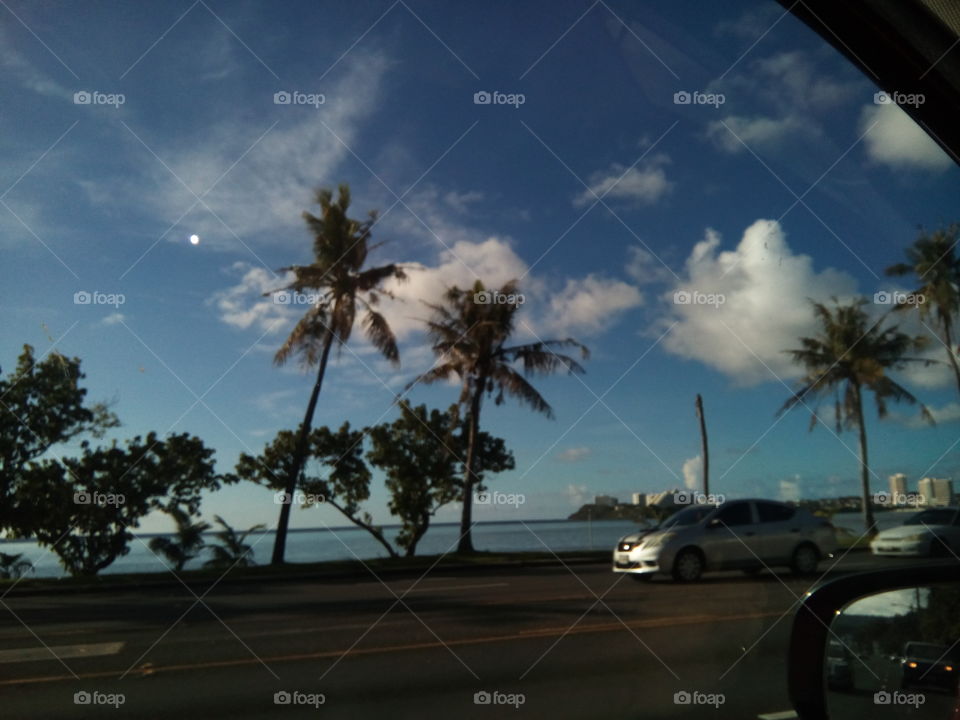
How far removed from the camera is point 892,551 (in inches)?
129

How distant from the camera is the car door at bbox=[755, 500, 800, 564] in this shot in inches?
135

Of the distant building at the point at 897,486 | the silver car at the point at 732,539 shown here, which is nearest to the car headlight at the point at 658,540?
the silver car at the point at 732,539

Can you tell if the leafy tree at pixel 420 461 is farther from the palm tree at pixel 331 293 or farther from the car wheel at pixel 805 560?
the car wheel at pixel 805 560

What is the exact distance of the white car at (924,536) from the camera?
3.09 m

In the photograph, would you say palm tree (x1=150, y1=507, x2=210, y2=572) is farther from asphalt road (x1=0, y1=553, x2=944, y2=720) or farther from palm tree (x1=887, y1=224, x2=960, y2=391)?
palm tree (x1=887, y1=224, x2=960, y2=391)

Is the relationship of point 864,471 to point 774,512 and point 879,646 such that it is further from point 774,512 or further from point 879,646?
point 879,646

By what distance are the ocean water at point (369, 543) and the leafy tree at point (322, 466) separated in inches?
4.6

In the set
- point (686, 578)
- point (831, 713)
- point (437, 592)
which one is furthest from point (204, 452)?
point (686, 578)

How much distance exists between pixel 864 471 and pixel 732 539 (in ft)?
2.32

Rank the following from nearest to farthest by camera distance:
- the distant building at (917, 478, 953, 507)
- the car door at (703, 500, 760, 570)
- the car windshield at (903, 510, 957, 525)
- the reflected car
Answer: the reflected car → the car windshield at (903, 510, 957, 525) → the distant building at (917, 478, 953, 507) → the car door at (703, 500, 760, 570)

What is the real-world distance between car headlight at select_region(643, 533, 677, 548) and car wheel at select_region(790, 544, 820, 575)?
602 mm

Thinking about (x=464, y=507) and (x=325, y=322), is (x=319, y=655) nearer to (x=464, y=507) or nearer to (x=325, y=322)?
(x=464, y=507)

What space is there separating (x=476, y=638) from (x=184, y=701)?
3.80 feet

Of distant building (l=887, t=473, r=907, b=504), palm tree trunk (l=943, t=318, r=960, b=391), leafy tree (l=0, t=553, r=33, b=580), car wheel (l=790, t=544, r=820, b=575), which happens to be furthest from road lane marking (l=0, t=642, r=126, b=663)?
palm tree trunk (l=943, t=318, r=960, b=391)
